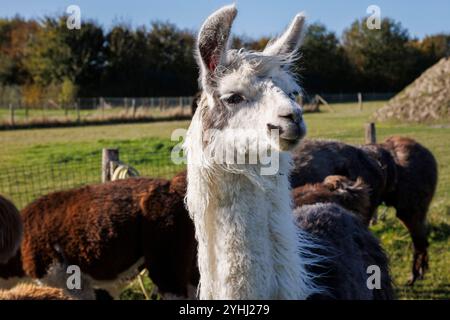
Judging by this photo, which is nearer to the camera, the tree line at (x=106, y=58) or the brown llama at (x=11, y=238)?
the brown llama at (x=11, y=238)

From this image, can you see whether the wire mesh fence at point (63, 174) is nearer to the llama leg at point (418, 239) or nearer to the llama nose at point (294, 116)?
the llama leg at point (418, 239)

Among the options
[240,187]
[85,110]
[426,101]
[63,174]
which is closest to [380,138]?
[426,101]

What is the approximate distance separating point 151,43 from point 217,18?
38812mm

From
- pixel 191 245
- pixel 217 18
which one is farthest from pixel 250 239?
pixel 191 245

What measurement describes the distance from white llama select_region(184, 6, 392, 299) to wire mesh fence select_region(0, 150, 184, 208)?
6.77 metres

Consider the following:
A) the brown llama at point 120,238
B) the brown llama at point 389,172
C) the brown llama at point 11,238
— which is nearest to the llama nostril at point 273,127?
the brown llama at point 11,238

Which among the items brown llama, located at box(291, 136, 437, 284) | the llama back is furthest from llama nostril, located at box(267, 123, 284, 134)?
brown llama, located at box(291, 136, 437, 284)

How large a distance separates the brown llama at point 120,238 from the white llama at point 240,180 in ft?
6.99

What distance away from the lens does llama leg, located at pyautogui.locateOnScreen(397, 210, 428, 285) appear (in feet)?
20.6

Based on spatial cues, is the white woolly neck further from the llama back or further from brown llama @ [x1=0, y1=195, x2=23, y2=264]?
brown llama @ [x1=0, y1=195, x2=23, y2=264]

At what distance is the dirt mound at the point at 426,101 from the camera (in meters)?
19.5

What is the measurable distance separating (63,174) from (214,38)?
957 centimetres
